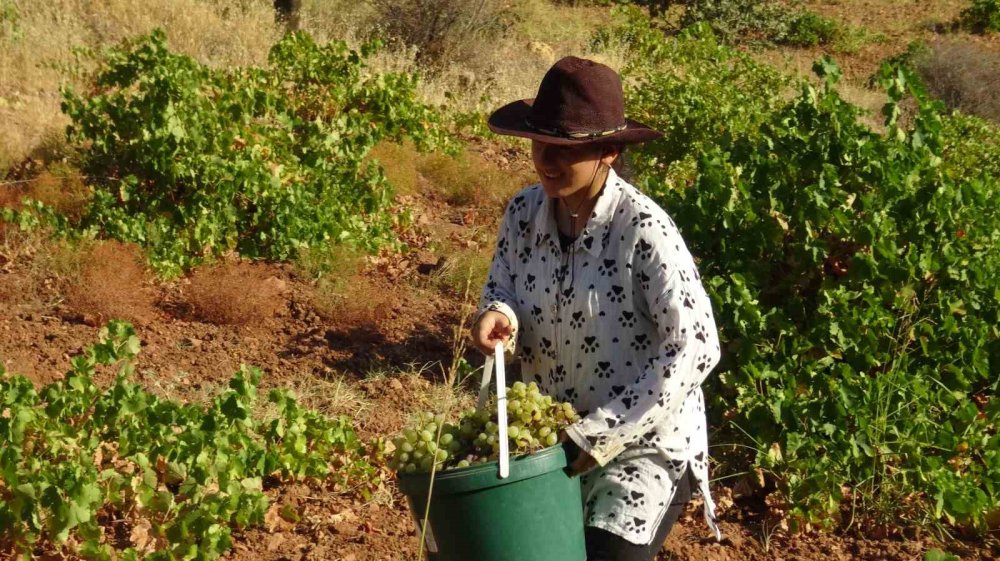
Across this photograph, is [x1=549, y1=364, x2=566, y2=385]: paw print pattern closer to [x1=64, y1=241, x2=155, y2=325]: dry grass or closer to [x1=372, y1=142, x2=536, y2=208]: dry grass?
[x1=64, y1=241, x2=155, y2=325]: dry grass

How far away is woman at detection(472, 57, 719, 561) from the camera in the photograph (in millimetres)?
2486

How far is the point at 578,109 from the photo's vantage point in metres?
2.51

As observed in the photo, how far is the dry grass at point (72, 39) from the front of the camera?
8344 millimetres

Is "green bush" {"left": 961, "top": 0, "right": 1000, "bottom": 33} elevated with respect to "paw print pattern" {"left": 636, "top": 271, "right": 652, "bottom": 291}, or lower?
lower

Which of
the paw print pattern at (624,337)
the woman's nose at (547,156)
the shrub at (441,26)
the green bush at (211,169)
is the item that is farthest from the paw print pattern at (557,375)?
the shrub at (441,26)

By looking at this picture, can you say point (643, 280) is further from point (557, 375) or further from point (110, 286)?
point (110, 286)

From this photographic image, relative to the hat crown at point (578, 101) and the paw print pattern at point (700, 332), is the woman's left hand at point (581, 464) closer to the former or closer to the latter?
the paw print pattern at point (700, 332)

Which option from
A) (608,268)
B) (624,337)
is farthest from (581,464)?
(608,268)

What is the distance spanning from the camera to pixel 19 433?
377 cm

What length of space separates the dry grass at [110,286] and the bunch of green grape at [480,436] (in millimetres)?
3933

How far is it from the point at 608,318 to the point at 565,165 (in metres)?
0.35

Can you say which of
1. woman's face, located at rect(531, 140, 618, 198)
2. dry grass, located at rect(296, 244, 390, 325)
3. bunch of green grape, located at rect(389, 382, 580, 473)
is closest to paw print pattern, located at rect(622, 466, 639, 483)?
bunch of green grape, located at rect(389, 382, 580, 473)

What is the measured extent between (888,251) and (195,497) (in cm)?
285

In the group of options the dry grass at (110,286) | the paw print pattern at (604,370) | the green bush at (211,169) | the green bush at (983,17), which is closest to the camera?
the paw print pattern at (604,370)
